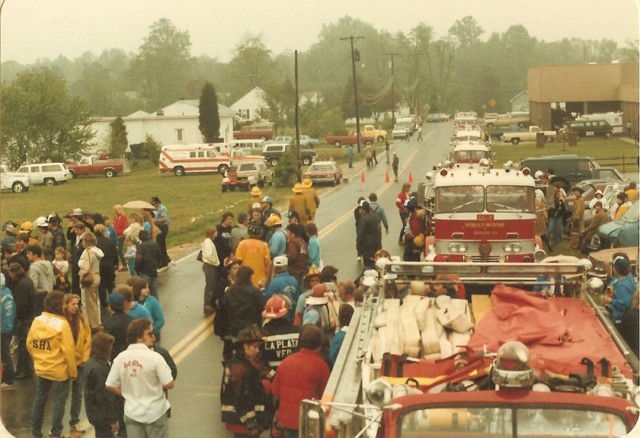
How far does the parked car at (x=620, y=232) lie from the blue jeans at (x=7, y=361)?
14.1 meters

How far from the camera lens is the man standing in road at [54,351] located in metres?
11.1

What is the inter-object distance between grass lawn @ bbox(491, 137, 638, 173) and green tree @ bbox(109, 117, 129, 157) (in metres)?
29.6

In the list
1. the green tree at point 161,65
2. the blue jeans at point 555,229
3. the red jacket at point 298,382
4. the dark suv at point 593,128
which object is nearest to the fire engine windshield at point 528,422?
the red jacket at point 298,382

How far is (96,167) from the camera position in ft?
254

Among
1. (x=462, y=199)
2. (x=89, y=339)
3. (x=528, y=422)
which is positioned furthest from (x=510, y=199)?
(x=528, y=422)

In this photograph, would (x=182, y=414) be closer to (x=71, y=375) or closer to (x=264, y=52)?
(x=71, y=375)

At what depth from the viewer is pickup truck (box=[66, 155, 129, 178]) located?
3044 inches

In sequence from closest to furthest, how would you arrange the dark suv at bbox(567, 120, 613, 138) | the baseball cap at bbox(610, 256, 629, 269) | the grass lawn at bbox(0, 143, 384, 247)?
the baseball cap at bbox(610, 256, 629, 269) < the grass lawn at bbox(0, 143, 384, 247) < the dark suv at bbox(567, 120, 613, 138)

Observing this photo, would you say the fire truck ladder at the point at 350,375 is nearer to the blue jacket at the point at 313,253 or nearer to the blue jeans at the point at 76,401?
the blue jeans at the point at 76,401

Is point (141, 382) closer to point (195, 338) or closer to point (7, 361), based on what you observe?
point (7, 361)

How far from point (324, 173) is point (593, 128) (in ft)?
99.2

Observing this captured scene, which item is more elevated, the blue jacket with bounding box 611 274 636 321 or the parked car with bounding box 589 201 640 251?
the blue jacket with bounding box 611 274 636 321

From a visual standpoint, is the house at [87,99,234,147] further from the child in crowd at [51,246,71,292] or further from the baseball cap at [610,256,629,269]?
the baseball cap at [610,256,629,269]

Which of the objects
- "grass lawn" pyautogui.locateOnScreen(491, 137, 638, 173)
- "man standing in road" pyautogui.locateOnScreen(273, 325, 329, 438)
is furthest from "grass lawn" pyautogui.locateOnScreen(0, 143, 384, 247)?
"man standing in road" pyautogui.locateOnScreen(273, 325, 329, 438)
